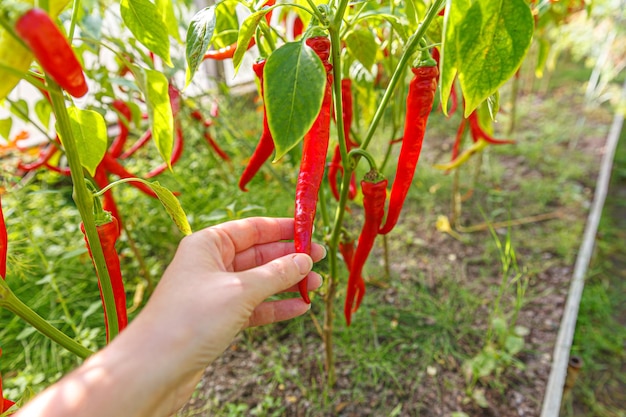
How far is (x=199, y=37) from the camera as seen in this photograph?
578mm

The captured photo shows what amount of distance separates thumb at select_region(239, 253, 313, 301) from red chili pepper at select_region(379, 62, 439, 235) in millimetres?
206

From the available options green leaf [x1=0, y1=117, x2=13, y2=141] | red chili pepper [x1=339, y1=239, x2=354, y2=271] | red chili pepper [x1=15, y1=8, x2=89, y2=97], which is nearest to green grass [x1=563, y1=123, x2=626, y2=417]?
red chili pepper [x1=339, y1=239, x2=354, y2=271]

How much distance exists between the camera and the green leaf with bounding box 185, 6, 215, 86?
22.5 inches

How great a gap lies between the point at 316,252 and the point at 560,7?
4.97 feet

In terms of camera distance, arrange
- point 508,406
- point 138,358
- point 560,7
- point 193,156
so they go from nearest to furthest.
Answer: point 138,358, point 508,406, point 560,7, point 193,156

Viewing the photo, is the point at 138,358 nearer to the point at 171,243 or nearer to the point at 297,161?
the point at 297,161

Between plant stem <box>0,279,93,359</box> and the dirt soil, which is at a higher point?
plant stem <box>0,279,93,359</box>

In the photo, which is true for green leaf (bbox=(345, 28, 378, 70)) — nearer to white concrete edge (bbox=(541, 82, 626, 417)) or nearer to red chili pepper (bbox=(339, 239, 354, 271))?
red chili pepper (bbox=(339, 239, 354, 271))

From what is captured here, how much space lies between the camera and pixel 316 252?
84 cm

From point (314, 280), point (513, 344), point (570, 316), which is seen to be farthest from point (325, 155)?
point (570, 316)

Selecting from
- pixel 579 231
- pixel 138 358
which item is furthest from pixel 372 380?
pixel 579 231

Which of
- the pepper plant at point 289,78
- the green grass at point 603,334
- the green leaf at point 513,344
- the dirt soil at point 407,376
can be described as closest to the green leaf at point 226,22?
the pepper plant at point 289,78

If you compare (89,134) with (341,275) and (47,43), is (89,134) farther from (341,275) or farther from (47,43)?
(341,275)

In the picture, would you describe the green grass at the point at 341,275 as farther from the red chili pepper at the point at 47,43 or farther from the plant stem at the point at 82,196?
the red chili pepper at the point at 47,43
